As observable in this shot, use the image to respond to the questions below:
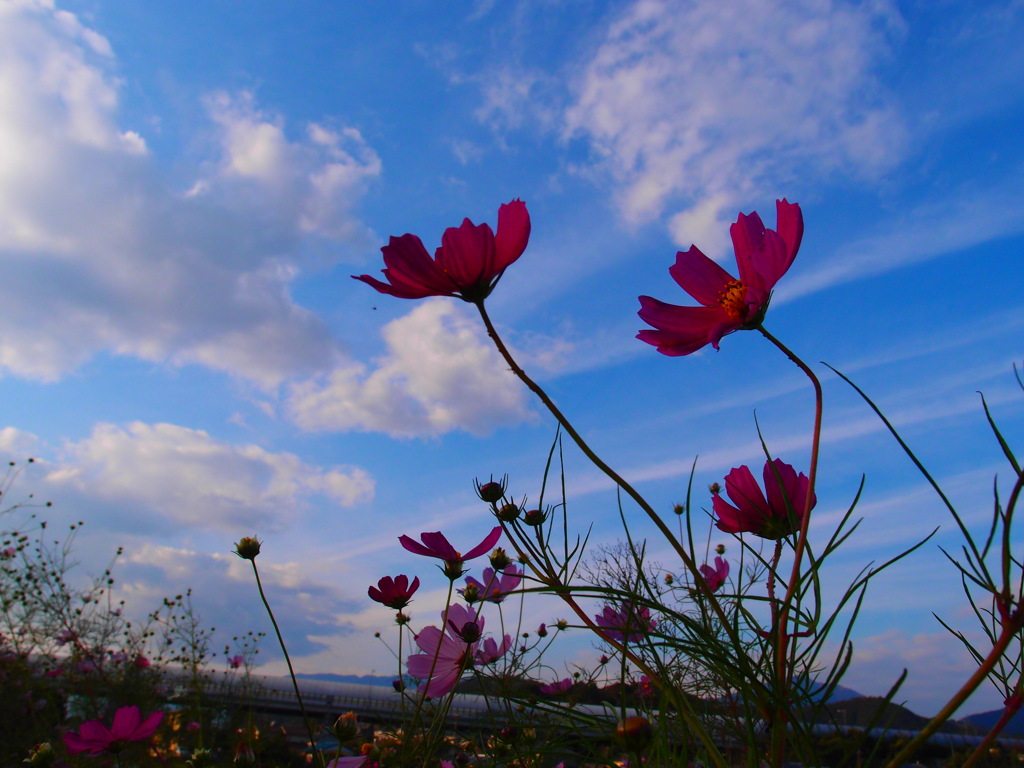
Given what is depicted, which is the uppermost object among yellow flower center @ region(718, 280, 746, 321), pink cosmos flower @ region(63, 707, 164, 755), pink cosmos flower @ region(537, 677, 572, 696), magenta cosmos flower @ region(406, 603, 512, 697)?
yellow flower center @ region(718, 280, 746, 321)

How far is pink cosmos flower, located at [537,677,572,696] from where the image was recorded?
1.73 meters

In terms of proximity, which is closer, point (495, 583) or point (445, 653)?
point (445, 653)

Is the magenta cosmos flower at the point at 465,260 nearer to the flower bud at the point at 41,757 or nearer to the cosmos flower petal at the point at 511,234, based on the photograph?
the cosmos flower petal at the point at 511,234

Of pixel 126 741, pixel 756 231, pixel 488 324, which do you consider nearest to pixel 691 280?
pixel 756 231

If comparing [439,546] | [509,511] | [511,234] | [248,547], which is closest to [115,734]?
[248,547]

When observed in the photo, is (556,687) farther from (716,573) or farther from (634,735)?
(634,735)

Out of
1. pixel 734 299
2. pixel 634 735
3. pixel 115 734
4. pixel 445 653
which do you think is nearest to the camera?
pixel 634 735

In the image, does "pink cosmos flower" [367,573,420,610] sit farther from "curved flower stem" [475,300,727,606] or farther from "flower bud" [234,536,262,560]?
"curved flower stem" [475,300,727,606]

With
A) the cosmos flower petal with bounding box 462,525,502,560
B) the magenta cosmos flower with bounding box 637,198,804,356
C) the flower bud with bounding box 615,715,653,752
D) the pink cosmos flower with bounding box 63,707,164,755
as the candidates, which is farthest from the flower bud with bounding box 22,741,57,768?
the magenta cosmos flower with bounding box 637,198,804,356

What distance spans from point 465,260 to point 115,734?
1.26 metres

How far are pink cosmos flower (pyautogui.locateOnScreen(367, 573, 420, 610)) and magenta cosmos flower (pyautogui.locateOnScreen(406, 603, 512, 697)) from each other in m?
0.07

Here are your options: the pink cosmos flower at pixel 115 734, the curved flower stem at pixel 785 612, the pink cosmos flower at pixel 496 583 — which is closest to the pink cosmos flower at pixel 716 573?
the pink cosmos flower at pixel 496 583

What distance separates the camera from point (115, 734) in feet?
4.10

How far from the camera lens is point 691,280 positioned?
64cm
